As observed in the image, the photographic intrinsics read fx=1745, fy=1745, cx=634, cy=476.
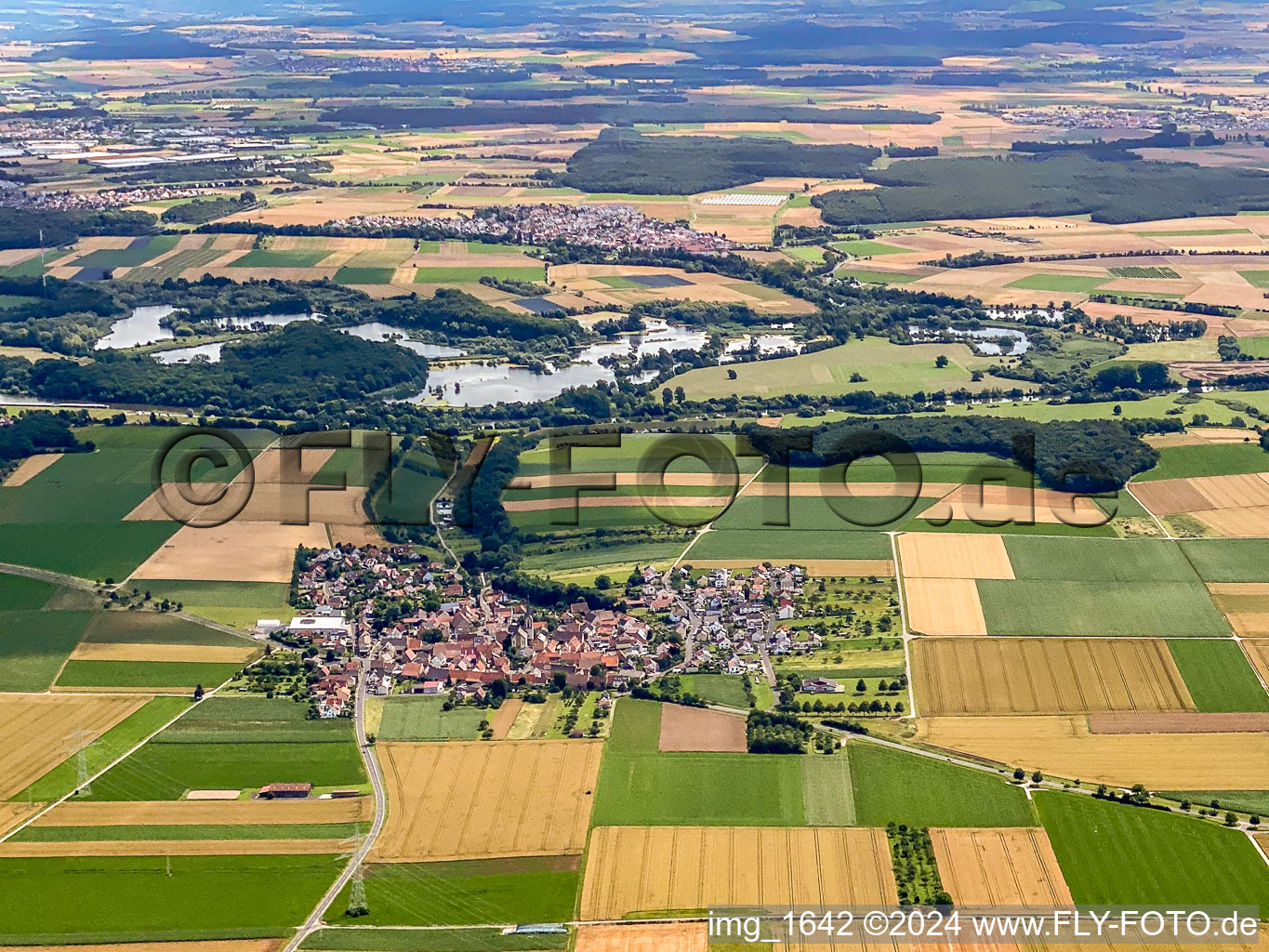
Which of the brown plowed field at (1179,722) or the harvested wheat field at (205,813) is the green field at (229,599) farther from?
the brown plowed field at (1179,722)

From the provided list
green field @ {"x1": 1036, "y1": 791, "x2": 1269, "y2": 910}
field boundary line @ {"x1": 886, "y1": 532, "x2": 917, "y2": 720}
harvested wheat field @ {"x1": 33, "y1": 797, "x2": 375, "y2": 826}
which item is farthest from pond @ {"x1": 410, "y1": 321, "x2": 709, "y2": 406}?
green field @ {"x1": 1036, "y1": 791, "x2": 1269, "y2": 910}

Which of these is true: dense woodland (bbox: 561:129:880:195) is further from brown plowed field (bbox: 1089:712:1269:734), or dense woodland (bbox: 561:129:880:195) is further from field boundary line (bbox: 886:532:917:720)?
brown plowed field (bbox: 1089:712:1269:734)

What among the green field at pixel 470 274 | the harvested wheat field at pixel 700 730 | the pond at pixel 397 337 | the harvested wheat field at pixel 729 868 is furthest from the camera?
the green field at pixel 470 274

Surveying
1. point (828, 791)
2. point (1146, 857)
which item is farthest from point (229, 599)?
point (1146, 857)

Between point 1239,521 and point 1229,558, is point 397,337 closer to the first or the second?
point 1239,521

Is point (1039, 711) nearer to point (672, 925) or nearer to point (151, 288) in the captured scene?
point (672, 925)

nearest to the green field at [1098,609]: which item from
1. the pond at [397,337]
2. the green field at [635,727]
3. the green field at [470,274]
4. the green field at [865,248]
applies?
the green field at [635,727]

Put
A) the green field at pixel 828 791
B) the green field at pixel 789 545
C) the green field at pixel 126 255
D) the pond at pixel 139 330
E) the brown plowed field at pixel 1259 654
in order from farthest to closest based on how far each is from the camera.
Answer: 1. the green field at pixel 126 255
2. the pond at pixel 139 330
3. the green field at pixel 789 545
4. the brown plowed field at pixel 1259 654
5. the green field at pixel 828 791
